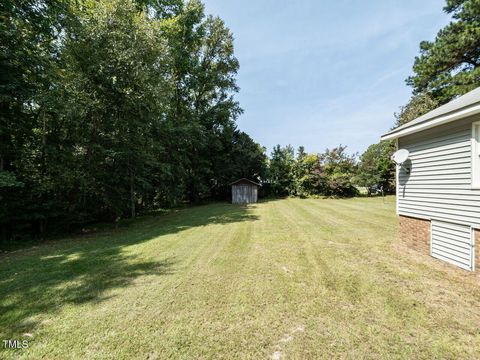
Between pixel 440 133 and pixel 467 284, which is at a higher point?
pixel 440 133

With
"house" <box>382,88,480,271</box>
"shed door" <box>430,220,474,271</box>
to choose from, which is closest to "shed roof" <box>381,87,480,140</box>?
"house" <box>382,88,480,271</box>

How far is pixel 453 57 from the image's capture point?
11.4 m

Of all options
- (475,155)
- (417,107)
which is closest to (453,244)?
(475,155)

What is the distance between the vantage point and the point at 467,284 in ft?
11.4

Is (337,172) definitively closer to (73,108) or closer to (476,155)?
(476,155)

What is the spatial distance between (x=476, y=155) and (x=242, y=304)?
4661 millimetres

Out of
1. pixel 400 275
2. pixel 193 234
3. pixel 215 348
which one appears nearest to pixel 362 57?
pixel 400 275

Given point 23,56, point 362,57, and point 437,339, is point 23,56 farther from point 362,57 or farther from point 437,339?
point 362,57

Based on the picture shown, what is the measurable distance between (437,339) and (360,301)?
2.80 ft

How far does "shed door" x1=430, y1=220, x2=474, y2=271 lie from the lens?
393cm

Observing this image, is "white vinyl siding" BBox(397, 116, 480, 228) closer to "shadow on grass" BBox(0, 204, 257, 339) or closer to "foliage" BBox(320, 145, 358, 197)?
"shadow on grass" BBox(0, 204, 257, 339)

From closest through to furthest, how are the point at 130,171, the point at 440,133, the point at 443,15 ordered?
the point at 440,133 → the point at 130,171 → the point at 443,15

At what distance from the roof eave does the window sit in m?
0.30

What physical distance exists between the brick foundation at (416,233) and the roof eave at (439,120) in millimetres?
2071
